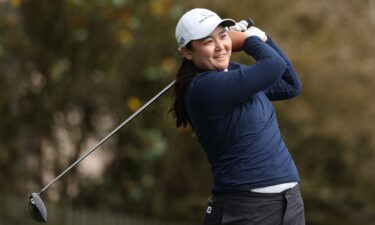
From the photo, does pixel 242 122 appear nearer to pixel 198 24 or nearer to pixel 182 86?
pixel 182 86

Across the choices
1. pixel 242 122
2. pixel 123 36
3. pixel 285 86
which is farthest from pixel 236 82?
pixel 123 36

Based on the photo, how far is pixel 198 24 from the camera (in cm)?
475

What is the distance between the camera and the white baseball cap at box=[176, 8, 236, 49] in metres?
4.73

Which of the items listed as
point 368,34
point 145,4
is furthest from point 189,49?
point 368,34

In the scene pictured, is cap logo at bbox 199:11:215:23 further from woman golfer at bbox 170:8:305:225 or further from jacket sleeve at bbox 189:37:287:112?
jacket sleeve at bbox 189:37:287:112

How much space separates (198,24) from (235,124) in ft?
1.70

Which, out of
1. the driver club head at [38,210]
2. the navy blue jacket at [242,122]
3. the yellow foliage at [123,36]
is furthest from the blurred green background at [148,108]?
the navy blue jacket at [242,122]

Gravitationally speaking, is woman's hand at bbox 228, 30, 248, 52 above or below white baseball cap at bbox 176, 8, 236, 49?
below

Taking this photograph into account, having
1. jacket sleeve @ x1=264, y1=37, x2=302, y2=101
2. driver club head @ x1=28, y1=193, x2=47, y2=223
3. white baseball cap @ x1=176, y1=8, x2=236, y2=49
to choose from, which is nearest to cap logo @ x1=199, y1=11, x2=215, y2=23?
white baseball cap @ x1=176, y1=8, x2=236, y2=49

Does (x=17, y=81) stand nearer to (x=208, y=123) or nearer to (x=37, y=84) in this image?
(x=37, y=84)

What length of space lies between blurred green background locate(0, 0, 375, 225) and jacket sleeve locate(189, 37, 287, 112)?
5856mm

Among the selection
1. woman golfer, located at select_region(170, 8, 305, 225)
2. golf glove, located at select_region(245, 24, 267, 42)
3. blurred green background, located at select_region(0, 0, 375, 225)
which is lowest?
woman golfer, located at select_region(170, 8, 305, 225)

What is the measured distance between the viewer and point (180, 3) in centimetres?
1136

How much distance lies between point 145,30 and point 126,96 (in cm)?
95
